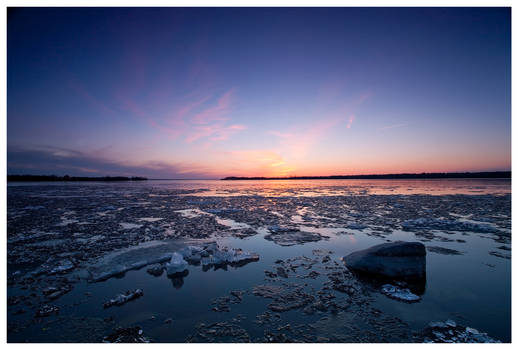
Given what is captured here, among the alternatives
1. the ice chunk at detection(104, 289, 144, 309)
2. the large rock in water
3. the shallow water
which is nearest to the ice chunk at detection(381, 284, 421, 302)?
the shallow water

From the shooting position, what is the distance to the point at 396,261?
423 centimetres

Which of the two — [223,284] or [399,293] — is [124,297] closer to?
[223,284]

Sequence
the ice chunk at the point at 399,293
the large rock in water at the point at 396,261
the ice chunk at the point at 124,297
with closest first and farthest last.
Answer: the ice chunk at the point at 124,297, the ice chunk at the point at 399,293, the large rock in water at the point at 396,261

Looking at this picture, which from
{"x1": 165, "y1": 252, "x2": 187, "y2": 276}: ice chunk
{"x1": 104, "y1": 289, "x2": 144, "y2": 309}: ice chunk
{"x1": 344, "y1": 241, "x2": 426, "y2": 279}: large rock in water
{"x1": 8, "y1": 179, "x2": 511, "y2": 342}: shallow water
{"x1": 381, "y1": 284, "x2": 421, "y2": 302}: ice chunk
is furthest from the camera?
{"x1": 165, "y1": 252, "x2": 187, "y2": 276}: ice chunk

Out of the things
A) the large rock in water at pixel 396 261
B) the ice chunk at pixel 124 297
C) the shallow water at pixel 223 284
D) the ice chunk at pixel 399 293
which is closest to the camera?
the shallow water at pixel 223 284

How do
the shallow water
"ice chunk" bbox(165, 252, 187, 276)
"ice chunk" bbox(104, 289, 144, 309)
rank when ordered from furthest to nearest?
"ice chunk" bbox(165, 252, 187, 276), "ice chunk" bbox(104, 289, 144, 309), the shallow water

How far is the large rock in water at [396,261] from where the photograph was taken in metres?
4.15

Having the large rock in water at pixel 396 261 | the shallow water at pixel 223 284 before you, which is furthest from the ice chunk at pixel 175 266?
the large rock in water at pixel 396 261

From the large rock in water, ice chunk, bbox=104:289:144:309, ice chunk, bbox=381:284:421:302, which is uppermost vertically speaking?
the large rock in water

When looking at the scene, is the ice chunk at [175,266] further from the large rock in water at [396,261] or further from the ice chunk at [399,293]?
the ice chunk at [399,293]

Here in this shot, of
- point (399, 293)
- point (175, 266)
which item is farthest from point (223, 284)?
point (399, 293)

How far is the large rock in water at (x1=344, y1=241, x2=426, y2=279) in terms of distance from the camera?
415 cm

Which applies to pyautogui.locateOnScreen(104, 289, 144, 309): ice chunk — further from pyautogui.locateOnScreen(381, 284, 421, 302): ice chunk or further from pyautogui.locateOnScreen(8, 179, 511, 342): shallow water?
pyautogui.locateOnScreen(381, 284, 421, 302): ice chunk

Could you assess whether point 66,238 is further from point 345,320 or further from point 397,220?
point 397,220
